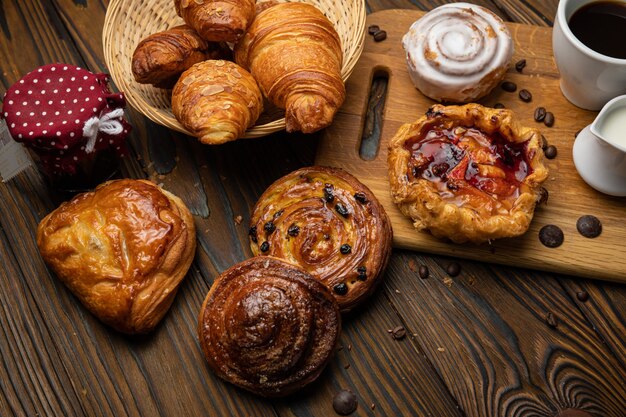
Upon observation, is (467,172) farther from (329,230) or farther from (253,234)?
(253,234)

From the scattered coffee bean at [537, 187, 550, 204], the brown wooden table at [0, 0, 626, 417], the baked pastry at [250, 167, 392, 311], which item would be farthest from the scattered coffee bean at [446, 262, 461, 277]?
the scattered coffee bean at [537, 187, 550, 204]

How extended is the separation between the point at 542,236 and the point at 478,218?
1.06 feet

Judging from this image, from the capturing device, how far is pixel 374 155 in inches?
110

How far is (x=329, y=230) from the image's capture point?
2.53 metres

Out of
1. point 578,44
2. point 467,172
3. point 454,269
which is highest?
point 578,44

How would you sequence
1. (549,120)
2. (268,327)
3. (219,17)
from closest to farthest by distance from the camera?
(268,327), (219,17), (549,120)

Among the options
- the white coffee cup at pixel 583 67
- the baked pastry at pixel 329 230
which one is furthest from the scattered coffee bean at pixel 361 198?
the white coffee cup at pixel 583 67

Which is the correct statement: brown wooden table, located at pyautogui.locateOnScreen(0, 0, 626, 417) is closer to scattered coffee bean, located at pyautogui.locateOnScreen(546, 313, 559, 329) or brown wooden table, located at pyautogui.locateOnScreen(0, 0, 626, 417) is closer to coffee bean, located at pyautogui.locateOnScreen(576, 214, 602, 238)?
scattered coffee bean, located at pyautogui.locateOnScreen(546, 313, 559, 329)

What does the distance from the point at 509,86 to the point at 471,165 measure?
449mm

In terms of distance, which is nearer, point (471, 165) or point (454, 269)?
point (471, 165)

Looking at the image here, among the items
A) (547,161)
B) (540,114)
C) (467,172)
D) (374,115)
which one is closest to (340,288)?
(467,172)

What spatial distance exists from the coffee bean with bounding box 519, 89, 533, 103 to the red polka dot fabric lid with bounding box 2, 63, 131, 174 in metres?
1.50

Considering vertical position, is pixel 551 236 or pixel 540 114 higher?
pixel 540 114

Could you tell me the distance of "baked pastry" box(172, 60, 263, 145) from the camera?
2398 millimetres
